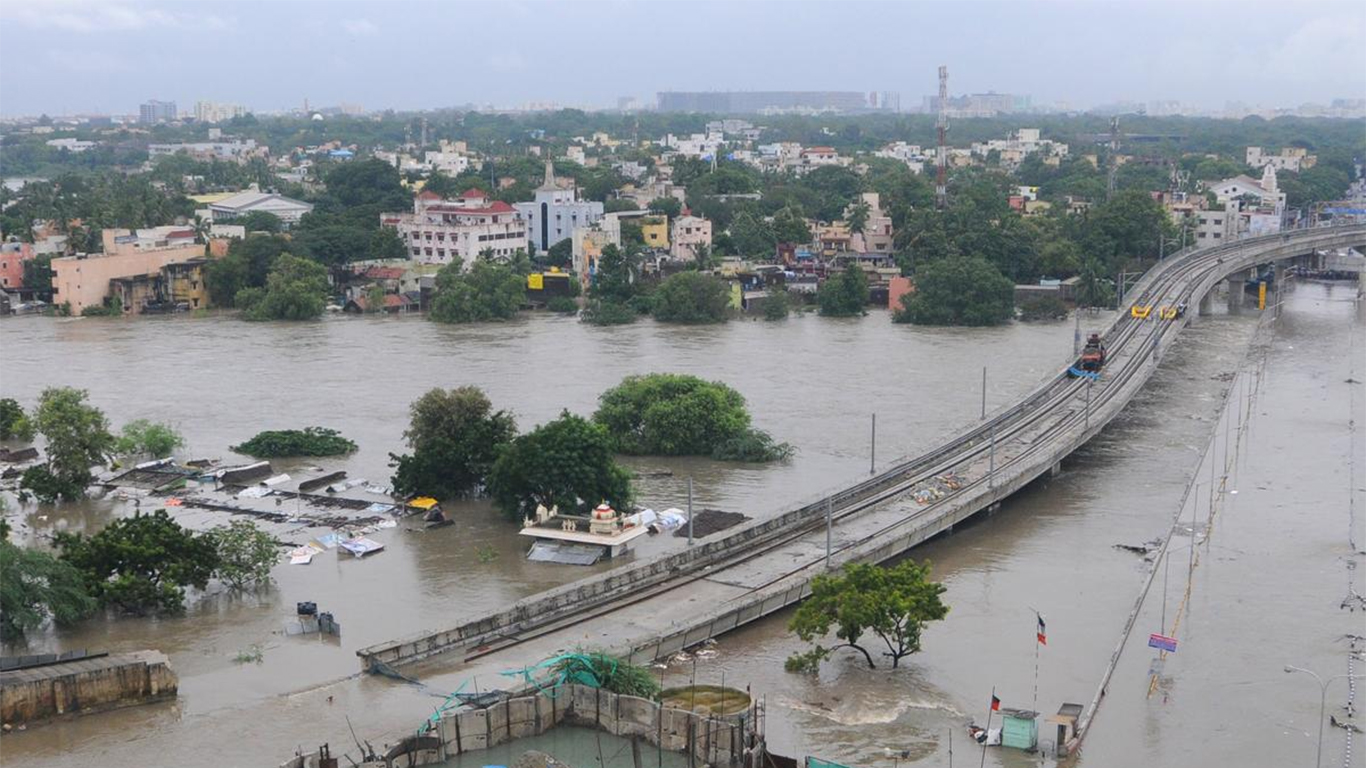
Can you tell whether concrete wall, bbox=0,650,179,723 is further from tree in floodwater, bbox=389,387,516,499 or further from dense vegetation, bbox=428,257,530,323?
dense vegetation, bbox=428,257,530,323

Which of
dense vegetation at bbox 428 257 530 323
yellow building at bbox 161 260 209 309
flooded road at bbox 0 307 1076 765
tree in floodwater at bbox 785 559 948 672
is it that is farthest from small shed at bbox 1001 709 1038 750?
yellow building at bbox 161 260 209 309

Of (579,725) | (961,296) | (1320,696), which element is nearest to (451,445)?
(579,725)

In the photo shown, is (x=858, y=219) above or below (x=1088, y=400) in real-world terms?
above

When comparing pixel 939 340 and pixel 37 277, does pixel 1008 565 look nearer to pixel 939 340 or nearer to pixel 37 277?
A: pixel 939 340

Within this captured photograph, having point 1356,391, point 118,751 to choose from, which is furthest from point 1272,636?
point 1356,391

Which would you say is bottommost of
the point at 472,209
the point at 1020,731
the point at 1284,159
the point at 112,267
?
the point at 1020,731

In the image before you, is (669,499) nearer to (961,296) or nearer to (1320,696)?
(1320,696)
